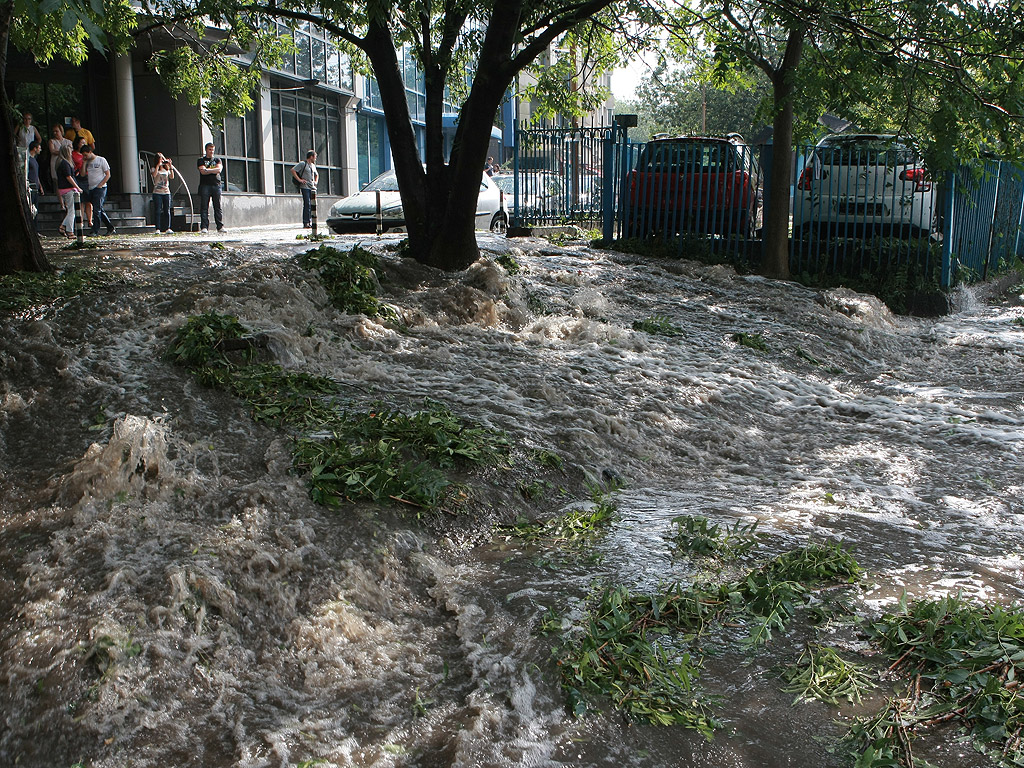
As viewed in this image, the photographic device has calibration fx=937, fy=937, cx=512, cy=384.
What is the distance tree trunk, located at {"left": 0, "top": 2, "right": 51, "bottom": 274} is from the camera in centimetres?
905

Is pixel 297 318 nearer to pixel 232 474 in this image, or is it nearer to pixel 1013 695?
pixel 232 474

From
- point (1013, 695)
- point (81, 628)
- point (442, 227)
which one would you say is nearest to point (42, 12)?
point (81, 628)

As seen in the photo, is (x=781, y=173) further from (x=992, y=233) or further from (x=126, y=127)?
(x=126, y=127)

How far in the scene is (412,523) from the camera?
517 cm

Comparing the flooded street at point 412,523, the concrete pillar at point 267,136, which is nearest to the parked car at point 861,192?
the flooded street at point 412,523

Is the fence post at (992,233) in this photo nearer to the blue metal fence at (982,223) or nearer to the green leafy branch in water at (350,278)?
the blue metal fence at (982,223)

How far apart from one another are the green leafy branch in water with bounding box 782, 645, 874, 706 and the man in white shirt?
15921mm

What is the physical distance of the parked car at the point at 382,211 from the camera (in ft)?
64.7

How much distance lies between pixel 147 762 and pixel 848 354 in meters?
9.33

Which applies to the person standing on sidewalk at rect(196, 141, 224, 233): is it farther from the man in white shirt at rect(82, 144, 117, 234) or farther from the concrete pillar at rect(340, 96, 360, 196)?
the concrete pillar at rect(340, 96, 360, 196)

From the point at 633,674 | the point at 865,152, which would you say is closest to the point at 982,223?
the point at 865,152

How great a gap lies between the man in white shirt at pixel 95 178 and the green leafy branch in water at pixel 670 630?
50.0ft

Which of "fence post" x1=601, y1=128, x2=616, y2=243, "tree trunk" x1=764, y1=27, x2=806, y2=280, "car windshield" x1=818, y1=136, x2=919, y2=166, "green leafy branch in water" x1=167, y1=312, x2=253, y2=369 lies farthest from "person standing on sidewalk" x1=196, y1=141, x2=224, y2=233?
"green leafy branch in water" x1=167, y1=312, x2=253, y2=369

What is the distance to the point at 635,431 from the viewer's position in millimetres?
7188
